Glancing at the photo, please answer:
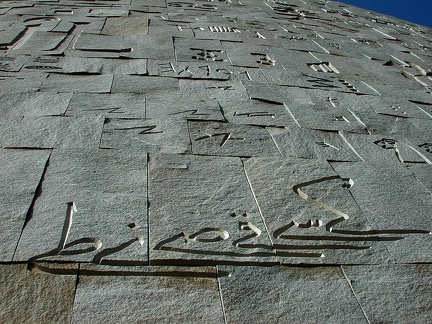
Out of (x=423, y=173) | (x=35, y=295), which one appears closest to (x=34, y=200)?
(x=35, y=295)

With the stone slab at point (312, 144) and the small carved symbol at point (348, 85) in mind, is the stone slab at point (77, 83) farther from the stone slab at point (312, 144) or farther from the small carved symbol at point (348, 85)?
the small carved symbol at point (348, 85)

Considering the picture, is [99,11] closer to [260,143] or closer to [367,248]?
[260,143]

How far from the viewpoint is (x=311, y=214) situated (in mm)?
2584

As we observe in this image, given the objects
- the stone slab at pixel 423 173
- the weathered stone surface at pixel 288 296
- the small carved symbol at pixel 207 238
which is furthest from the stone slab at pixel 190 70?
the weathered stone surface at pixel 288 296

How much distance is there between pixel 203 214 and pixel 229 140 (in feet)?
3.15

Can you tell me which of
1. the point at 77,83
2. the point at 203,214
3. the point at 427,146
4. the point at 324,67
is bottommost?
the point at 324,67

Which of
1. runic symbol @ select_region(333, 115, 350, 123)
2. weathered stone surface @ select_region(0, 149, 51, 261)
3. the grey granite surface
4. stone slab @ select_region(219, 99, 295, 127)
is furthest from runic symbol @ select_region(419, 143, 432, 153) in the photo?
weathered stone surface @ select_region(0, 149, 51, 261)

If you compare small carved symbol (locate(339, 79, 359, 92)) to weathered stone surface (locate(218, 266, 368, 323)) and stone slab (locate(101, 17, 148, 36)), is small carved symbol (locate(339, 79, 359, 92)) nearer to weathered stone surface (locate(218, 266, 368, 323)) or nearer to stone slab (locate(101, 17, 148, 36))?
stone slab (locate(101, 17, 148, 36))

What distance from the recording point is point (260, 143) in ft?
11.0

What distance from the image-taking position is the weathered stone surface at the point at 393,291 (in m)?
2.01

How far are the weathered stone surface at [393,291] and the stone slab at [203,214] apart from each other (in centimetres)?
40

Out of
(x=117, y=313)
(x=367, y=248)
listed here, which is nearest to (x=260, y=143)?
(x=367, y=248)

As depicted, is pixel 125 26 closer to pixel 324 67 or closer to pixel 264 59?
pixel 264 59

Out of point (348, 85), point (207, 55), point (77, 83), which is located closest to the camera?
point (77, 83)
